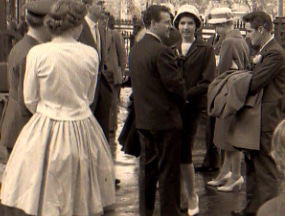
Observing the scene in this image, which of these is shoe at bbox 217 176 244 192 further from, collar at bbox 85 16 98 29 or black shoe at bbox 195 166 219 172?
collar at bbox 85 16 98 29

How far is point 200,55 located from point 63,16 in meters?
2.01

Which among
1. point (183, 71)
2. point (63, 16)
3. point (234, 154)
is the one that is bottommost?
point (234, 154)

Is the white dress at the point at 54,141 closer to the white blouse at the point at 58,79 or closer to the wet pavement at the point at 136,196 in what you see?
the white blouse at the point at 58,79

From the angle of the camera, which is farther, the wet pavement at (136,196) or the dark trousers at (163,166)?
the wet pavement at (136,196)

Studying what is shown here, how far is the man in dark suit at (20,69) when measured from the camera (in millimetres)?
6023

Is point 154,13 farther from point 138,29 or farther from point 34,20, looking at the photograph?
point 138,29

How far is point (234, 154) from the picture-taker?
8.60 metres

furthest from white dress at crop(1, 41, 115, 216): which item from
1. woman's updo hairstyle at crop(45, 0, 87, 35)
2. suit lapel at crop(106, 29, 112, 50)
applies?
suit lapel at crop(106, 29, 112, 50)

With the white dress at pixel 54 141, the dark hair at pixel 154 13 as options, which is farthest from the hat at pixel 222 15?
the white dress at pixel 54 141

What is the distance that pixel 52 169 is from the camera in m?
5.59

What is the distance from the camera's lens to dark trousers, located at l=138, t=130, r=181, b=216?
22.0 feet

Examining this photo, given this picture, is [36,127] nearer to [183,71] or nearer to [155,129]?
[155,129]

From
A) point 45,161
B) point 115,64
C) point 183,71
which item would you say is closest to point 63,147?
point 45,161

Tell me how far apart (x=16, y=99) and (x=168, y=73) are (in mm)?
1278
